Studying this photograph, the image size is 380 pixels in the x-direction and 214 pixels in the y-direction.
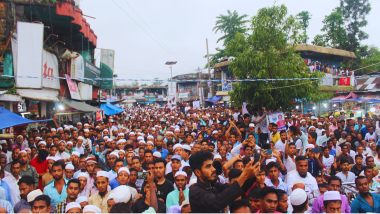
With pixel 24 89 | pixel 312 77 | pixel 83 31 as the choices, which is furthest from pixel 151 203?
pixel 83 31

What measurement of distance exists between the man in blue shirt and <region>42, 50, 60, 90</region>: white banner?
11.4 m

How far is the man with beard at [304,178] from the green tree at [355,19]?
26929mm

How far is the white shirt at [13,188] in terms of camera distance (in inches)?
173

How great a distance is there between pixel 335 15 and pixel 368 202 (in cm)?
2709

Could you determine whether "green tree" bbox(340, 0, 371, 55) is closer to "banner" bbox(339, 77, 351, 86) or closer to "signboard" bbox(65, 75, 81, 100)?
"banner" bbox(339, 77, 351, 86)

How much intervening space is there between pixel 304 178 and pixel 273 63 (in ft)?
16.6

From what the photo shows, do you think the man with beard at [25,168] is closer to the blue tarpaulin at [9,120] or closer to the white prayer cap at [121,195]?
the blue tarpaulin at [9,120]

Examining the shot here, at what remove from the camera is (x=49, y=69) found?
428 inches

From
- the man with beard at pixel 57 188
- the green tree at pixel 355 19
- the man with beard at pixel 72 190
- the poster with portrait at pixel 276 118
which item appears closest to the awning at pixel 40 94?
the man with beard at pixel 57 188

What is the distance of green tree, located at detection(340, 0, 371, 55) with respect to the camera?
24438 mm

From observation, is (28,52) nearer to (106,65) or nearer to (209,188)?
(209,188)

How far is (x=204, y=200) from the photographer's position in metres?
2.07

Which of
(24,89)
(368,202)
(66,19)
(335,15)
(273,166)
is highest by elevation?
(335,15)

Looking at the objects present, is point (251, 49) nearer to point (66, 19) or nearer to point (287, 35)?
point (287, 35)
